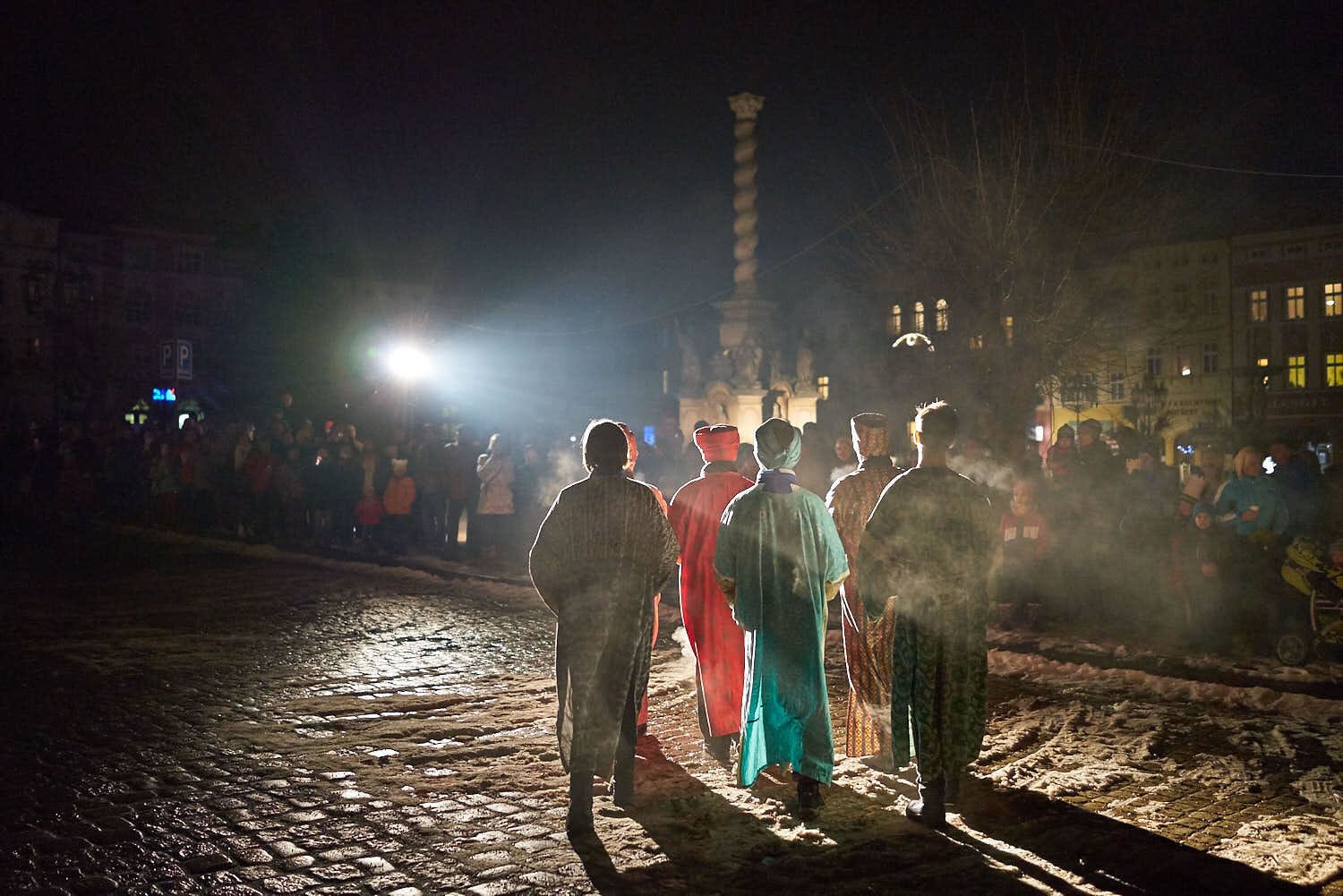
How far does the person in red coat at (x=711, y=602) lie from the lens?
6.29m

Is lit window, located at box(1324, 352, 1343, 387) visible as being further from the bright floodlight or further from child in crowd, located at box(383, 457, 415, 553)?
child in crowd, located at box(383, 457, 415, 553)

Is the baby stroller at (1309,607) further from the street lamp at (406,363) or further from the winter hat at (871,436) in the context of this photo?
the street lamp at (406,363)

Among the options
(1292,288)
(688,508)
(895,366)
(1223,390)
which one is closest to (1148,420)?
(1223,390)

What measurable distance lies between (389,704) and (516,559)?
A: 850 cm

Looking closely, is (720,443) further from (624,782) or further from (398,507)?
(398,507)

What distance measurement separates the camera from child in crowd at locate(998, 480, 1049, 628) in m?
10.7

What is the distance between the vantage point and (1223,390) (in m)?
49.2

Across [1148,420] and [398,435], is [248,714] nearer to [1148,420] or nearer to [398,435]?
[398,435]

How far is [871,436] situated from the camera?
663 centimetres

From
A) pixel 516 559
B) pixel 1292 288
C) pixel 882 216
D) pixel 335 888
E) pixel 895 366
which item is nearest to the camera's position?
pixel 335 888

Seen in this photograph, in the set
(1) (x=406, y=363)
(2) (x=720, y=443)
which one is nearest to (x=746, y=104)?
(1) (x=406, y=363)

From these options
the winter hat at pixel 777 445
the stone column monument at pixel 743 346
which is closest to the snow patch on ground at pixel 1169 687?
the winter hat at pixel 777 445

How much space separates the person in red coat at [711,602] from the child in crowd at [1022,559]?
4.96 meters

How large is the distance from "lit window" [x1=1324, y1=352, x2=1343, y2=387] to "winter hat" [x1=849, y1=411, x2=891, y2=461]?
4815 cm
